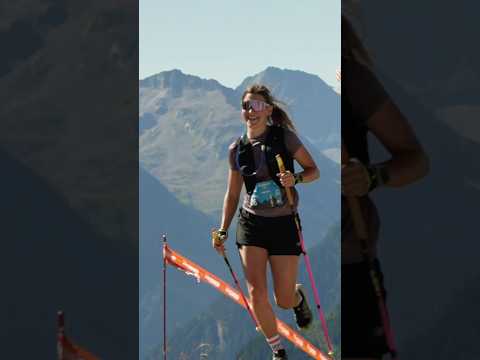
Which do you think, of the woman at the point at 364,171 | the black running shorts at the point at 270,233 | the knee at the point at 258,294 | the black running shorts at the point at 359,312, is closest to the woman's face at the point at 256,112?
the black running shorts at the point at 270,233

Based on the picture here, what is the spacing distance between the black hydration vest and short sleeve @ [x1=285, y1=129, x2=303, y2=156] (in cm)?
3

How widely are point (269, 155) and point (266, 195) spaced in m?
0.31

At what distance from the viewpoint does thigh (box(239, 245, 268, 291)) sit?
651 centimetres

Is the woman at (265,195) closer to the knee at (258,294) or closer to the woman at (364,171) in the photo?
the knee at (258,294)

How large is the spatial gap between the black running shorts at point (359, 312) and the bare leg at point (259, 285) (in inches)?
74.2

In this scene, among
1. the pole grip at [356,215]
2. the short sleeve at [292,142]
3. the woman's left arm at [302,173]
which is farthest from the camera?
the short sleeve at [292,142]

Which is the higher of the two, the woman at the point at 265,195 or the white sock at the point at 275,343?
the woman at the point at 265,195

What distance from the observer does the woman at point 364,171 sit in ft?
15.1

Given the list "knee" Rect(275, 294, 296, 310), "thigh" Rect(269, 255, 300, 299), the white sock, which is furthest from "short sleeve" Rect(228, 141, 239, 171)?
the white sock

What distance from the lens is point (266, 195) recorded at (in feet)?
21.4
